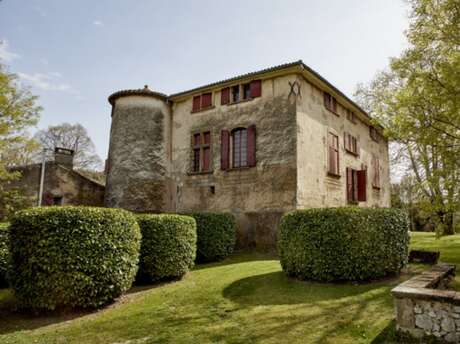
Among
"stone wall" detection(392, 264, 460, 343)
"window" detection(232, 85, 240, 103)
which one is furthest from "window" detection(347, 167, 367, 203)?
"stone wall" detection(392, 264, 460, 343)

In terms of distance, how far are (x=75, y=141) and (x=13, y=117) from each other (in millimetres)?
21005

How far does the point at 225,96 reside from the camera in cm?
1420

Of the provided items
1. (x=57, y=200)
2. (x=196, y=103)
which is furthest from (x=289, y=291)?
(x=57, y=200)

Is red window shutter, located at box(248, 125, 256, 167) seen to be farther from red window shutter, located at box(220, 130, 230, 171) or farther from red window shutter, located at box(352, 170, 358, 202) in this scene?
red window shutter, located at box(352, 170, 358, 202)

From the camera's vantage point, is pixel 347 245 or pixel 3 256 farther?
pixel 3 256

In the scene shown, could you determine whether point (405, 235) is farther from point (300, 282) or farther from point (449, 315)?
point (449, 315)

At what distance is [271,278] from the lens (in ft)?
23.6

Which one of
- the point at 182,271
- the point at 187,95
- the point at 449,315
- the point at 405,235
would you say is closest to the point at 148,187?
the point at 187,95

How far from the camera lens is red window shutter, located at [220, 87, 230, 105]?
1412 centimetres

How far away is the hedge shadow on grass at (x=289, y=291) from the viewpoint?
18.3ft

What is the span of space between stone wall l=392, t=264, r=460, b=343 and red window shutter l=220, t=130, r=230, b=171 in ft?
32.9

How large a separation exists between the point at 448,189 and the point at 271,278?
4.98 m

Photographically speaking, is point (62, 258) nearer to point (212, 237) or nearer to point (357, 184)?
point (212, 237)

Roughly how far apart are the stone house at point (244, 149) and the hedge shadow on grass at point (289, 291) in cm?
524
